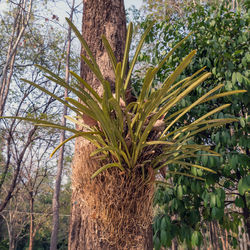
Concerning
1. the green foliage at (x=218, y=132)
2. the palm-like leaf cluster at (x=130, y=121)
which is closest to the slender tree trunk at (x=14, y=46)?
the green foliage at (x=218, y=132)

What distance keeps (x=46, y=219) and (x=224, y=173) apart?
11585 millimetres

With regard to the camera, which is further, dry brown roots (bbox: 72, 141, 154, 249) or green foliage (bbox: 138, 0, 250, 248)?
green foliage (bbox: 138, 0, 250, 248)

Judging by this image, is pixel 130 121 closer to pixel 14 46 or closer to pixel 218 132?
pixel 218 132

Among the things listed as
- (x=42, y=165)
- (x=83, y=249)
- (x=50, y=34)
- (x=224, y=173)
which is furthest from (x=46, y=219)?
(x=83, y=249)

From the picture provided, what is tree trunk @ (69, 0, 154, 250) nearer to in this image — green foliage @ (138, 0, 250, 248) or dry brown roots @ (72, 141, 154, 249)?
dry brown roots @ (72, 141, 154, 249)

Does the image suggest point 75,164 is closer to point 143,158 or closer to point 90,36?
point 143,158

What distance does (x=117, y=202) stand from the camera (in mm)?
854

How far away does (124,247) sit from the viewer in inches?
34.5

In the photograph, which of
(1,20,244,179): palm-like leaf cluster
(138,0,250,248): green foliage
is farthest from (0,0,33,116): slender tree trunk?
(1,20,244,179): palm-like leaf cluster

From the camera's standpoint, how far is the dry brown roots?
854mm

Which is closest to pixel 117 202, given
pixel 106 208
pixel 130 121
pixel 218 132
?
pixel 106 208

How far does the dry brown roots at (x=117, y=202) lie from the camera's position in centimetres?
85

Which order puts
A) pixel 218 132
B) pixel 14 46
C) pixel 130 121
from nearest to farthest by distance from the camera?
pixel 130 121
pixel 218 132
pixel 14 46

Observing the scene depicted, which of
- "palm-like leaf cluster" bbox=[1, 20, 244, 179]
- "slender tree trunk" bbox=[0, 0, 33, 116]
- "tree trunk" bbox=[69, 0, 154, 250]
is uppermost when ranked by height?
"slender tree trunk" bbox=[0, 0, 33, 116]
